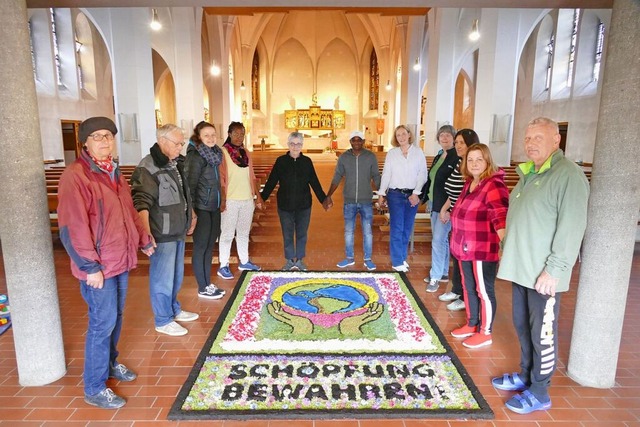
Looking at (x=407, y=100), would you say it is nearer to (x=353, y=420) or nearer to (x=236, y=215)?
(x=236, y=215)

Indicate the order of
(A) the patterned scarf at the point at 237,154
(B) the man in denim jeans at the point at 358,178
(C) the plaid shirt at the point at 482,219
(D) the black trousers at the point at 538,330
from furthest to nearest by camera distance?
(B) the man in denim jeans at the point at 358,178
(A) the patterned scarf at the point at 237,154
(C) the plaid shirt at the point at 482,219
(D) the black trousers at the point at 538,330

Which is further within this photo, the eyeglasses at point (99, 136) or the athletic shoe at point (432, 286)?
the athletic shoe at point (432, 286)

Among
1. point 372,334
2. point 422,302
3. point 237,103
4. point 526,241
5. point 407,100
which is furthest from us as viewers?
point 237,103

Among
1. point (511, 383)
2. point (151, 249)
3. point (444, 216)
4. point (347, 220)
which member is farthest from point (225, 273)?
point (511, 383)

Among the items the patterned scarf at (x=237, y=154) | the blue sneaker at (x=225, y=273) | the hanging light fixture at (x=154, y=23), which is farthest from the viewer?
the hanging light fixture at (x=154, y=23)

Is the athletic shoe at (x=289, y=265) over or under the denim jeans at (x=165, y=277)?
under

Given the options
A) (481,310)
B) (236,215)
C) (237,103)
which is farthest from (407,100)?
(481,310)

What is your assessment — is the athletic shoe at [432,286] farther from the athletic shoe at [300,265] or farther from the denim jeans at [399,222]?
the athletic shoe at [300,265]

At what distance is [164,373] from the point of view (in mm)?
3045

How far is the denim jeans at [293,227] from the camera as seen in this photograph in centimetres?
513

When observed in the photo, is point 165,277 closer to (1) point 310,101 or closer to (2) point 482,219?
(2) point 482,219

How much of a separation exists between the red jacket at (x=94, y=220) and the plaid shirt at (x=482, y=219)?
2294mm

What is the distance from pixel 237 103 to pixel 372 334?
1995 cm

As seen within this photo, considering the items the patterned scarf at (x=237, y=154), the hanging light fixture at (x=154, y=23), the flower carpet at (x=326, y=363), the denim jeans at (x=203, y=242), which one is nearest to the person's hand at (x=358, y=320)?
the flower carpet at (x=326, y=363)
